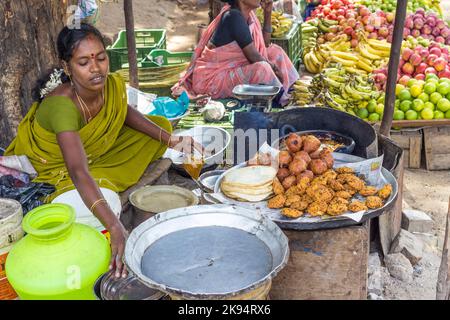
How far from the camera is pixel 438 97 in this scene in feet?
15.0

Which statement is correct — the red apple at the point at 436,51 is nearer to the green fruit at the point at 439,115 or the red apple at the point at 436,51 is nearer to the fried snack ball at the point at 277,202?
the green fruit at the point at 439,115

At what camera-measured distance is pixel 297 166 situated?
2607mm

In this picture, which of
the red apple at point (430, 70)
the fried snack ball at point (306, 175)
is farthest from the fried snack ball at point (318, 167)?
the red apple at point (430, 70)

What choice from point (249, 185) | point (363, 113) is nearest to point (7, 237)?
point (249, 185)

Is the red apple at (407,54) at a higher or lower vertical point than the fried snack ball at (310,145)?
higher

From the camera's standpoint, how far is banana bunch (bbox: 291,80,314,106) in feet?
16.7

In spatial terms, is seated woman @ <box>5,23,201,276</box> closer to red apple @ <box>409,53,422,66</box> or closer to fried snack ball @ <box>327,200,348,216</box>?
fried snack ball @ <box>327,200,348,216</box>

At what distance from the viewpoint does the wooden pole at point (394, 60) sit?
3531 millimetres

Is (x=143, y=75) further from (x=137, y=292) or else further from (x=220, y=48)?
(x=137, y=292)

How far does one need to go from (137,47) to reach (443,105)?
3.23 meters

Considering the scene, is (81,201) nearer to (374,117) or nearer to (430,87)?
(374,117)

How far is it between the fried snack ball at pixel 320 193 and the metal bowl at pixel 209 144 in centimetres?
145
